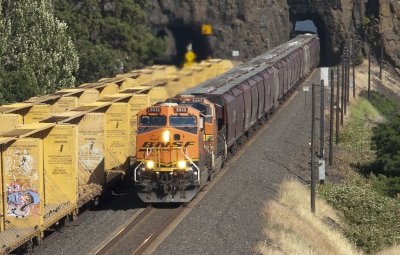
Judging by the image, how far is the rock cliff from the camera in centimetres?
8825

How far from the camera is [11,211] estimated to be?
20.7 metres

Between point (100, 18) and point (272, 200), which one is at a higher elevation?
point (100, 18)

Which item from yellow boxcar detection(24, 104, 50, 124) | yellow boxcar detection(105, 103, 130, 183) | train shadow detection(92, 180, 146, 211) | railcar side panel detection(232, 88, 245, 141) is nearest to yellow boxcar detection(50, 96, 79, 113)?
yellow boxcar detection(24, 104, 50, 124)

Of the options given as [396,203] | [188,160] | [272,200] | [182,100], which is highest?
[182,100]

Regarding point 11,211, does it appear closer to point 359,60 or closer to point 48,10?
point 48,10

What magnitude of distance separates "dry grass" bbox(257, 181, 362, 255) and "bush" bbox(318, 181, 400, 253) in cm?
85

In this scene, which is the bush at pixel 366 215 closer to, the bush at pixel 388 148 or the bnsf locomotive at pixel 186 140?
the bnsf locomotive at pixel 186 140

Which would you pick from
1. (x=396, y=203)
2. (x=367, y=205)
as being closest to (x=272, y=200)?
(x=367, y=205)

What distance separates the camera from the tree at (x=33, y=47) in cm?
4444

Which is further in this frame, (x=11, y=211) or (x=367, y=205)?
(x=367, y=205)

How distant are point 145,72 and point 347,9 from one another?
55198 mm

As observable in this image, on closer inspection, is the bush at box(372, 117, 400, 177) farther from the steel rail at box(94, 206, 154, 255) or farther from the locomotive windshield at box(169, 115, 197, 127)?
the steel rail at box(94, 206, 154, 255)

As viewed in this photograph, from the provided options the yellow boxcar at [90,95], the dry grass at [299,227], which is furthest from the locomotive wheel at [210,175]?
the yellow boxcar at [90,95]

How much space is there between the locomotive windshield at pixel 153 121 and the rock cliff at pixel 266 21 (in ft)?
201
